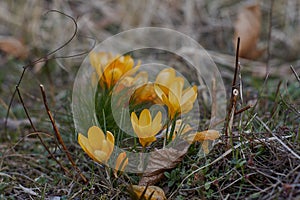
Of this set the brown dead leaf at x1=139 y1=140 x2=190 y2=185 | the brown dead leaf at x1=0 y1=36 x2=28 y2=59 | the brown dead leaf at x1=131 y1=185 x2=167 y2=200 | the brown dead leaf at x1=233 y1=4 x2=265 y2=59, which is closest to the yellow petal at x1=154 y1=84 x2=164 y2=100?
the brown dead leaf at x1=139 y1=140 x2=190 y2=185

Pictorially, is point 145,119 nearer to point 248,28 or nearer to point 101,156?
point 101,156

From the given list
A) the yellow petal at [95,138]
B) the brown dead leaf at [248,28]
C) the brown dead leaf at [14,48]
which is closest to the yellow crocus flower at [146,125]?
the yellow petal at [95,138]

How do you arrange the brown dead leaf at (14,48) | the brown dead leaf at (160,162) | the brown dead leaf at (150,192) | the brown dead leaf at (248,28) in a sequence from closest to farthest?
the brown dead leaf at (150,192)
the brown dead leaf at (160,162)
the brown dead leaf at (248,28)
the brown dead leaf at (14,48)

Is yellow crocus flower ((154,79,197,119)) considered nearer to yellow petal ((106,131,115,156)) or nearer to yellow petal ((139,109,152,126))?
yellow petal ((139,109,152,126))

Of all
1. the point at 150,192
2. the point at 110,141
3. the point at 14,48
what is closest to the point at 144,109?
the point at 110,141

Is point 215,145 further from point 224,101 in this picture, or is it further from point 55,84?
point 55,84

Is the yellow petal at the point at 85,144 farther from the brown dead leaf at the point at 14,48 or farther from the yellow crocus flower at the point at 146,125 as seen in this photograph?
the brown dead leaf at the point at 14,48
